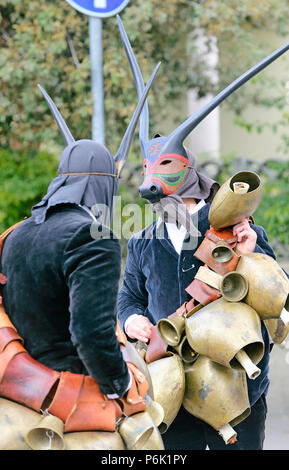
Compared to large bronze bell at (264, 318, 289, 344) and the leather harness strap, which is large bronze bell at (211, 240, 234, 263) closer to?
large bronze bell at (264, 318, 289, 344)

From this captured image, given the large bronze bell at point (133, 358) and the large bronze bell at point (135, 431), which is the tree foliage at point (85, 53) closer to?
the large bronze bell at point (133, 358)

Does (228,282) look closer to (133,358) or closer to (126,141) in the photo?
(133,358)

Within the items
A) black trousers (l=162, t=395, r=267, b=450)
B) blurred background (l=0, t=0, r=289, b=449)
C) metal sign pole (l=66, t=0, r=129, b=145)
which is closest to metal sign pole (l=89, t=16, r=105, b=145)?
metal sign pole (l=66, t=0, r=129, b=145)

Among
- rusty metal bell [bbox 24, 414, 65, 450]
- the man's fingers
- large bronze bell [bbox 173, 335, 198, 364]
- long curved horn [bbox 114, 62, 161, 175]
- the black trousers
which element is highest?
long curved horn [bbox 114, 62, 161, 175]

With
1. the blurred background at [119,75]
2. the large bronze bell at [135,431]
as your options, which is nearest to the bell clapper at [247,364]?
the large bronze bell at [135,431]

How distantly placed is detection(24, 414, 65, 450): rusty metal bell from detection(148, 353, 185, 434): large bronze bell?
0.76 metres

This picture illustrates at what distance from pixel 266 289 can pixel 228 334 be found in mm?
248

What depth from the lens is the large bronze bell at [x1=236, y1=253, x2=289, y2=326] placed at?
3.06 meters

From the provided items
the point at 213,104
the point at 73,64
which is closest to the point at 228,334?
the point at 213,104

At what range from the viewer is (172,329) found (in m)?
3.27

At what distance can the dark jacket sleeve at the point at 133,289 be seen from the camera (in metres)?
3.76
